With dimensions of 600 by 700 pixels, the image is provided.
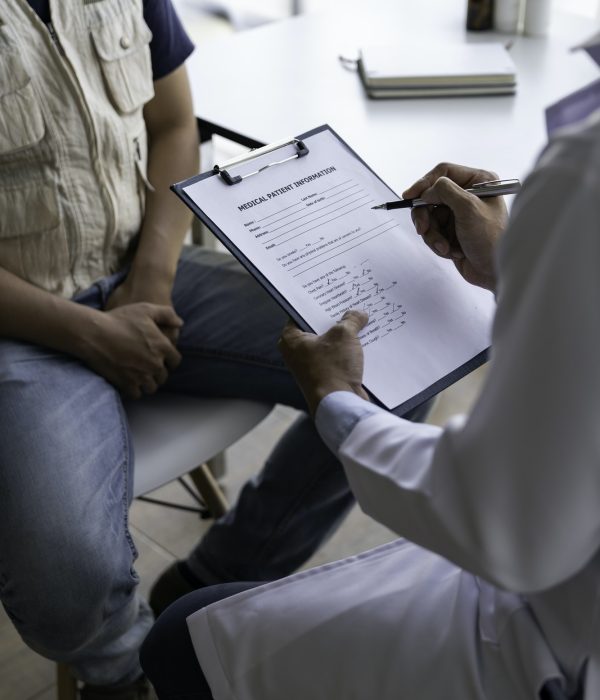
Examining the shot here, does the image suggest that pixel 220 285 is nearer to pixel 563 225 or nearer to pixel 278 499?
pixel 278 499

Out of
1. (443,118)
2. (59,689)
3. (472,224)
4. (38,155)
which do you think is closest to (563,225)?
(472,224)

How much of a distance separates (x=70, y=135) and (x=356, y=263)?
47 centimetres

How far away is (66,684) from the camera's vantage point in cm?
137

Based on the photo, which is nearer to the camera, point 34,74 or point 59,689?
point 34,74

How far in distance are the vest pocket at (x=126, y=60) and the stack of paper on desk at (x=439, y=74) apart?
380 mm

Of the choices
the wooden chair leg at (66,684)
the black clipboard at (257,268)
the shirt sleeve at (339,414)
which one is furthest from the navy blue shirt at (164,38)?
the wooden chair leg at (66,684)

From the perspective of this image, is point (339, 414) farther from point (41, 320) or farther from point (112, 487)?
point (41, 320)

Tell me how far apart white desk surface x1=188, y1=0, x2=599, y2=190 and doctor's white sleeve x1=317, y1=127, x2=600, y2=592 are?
71 cm

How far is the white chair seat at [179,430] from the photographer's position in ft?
4.12

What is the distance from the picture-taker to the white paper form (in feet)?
3.23

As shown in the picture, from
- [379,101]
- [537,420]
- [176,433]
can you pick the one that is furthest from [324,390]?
[379,101]

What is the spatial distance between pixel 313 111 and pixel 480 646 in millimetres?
956

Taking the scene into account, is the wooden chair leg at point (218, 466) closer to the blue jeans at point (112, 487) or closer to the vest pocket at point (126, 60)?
the blue jeans at point (112, 487)

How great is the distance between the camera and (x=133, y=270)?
54.2 inches
